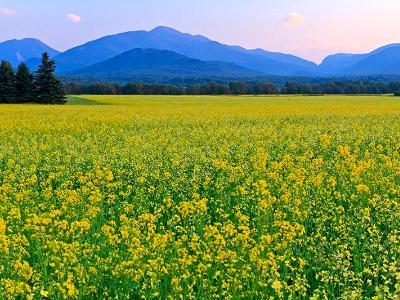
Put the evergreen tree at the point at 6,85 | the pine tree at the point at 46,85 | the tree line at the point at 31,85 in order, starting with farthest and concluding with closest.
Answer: the pine tree at the point at 46,85 → the tree line at the point at 31,85 → the evergreen tree at the point at 6,85

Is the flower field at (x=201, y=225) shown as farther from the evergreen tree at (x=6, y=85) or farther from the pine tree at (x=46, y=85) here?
the evergreen tree at (x=6, y=85)

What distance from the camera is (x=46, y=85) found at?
66.5 meters

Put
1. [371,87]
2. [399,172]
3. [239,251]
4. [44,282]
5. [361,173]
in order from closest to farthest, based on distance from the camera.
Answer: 1. [44,282]
2. [239,251]
3. [399,172]
4. [361,173]
5. [371,87]

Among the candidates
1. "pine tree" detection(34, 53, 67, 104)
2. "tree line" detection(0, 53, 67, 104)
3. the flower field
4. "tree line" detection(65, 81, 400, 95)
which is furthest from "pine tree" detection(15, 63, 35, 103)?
the flower field

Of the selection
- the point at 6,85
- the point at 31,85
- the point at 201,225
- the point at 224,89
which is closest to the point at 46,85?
the point at 31,85

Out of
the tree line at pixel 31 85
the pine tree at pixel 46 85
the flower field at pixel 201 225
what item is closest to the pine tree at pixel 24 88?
the tree line at pixel 31 85

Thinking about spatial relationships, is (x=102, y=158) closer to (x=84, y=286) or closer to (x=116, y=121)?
(x=84, y=286)

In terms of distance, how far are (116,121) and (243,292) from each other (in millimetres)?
22891

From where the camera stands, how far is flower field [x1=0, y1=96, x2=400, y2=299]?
15.3 ft

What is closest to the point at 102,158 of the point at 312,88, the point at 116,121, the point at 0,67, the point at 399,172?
the point at 399,172

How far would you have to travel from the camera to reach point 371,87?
342ft

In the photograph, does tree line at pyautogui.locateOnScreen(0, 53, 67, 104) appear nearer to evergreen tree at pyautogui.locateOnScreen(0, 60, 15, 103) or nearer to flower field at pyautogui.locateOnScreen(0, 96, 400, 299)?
evergreen tree at pyautogui.locateOnScreen(0, 60, 15, 103)

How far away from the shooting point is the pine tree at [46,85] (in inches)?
2591

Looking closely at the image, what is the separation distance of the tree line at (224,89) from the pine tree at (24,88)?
31.2m
